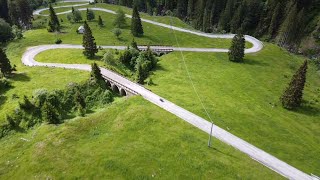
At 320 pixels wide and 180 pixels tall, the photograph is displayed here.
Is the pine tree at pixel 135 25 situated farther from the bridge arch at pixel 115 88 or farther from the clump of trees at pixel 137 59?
the bridge arch at pixel 115 88

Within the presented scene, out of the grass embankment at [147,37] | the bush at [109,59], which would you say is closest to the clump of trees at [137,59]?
the bush at [109,59]

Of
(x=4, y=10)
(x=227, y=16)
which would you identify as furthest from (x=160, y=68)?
(x=4, y=10)

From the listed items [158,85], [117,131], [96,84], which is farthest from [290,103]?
[96,84]

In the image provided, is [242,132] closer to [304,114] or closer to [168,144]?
[168,144]

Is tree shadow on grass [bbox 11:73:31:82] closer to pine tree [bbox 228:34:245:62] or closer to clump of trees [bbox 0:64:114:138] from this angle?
clump of trees [bbox 0:64:114:138]

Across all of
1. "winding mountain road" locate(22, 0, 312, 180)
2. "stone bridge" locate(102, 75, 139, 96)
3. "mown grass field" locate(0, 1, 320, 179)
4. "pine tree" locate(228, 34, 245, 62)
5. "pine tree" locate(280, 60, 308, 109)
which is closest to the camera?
"mown grass field" locate(0, 1, 320, 179)

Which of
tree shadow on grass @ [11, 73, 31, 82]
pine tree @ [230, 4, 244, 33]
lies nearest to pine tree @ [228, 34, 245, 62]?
pine tree @ [230, 4, 244, 33]
